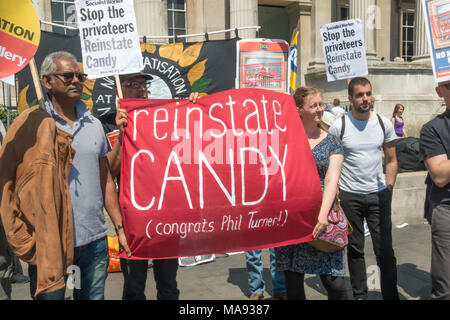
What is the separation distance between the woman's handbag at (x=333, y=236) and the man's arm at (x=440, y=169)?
0.69 m

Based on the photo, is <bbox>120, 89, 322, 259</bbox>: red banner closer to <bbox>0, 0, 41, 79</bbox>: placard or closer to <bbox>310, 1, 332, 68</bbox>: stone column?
<bbox>0, 0, 41, 79</bbox>: placard

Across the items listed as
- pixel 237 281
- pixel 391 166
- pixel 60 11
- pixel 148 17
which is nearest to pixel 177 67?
pixel 237 281

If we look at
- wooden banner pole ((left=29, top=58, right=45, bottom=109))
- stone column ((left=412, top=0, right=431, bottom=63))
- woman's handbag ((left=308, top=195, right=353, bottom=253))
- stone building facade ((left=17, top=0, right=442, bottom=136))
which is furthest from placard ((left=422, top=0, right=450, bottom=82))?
stone column ((left=412, top=0, right=431, bottom=63))

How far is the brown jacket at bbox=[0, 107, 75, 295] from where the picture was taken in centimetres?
224

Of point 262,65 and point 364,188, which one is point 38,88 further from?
point 262,65

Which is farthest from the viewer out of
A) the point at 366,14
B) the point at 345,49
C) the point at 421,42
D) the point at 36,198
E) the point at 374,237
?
the point at 421,42

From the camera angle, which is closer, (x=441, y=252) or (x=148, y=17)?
(x=441, y=252)

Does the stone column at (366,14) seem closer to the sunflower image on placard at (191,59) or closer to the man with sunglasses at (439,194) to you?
the sunflower image on placard at (191,59)

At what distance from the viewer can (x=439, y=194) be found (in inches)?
116

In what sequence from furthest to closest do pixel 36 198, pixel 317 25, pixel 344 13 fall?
pixel 344 13
pixel 317 25
pixel 36 198

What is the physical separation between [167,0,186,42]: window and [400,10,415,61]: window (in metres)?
10.8

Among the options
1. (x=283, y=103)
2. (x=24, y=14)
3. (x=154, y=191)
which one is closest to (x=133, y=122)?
(x=154, y=191)

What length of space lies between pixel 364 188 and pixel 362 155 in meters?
0.31

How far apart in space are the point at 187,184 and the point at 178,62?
3.95 meters
